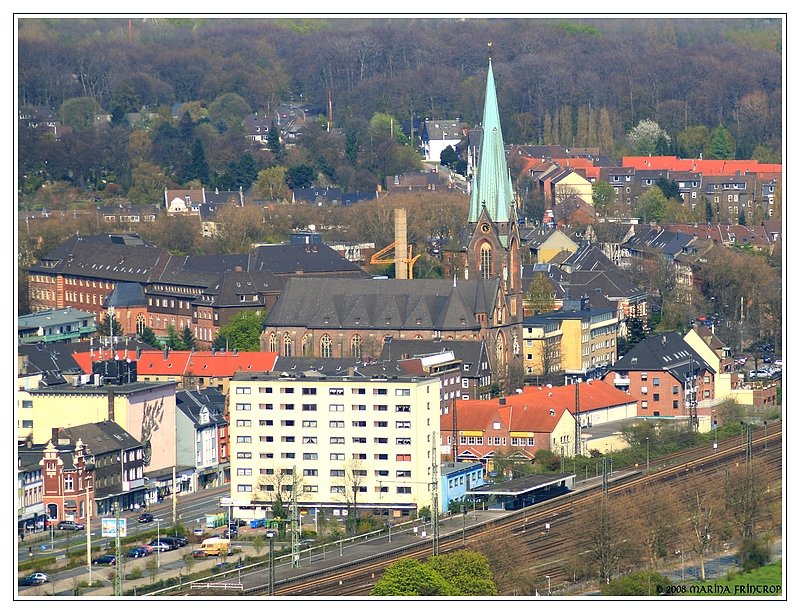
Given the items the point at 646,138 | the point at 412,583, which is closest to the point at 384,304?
the point at 412,583

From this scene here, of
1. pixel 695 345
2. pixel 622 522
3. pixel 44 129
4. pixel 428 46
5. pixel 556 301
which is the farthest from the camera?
pixel 428 46

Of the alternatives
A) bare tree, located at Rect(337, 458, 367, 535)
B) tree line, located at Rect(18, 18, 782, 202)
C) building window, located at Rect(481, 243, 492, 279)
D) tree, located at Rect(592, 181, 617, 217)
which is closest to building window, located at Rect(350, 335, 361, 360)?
building window, located at Rect(481, 243, 492, 279)

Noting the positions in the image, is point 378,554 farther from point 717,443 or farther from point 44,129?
point 44,129

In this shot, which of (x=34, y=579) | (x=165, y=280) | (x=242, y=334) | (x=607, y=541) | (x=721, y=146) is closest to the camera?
(x=607, y=541)

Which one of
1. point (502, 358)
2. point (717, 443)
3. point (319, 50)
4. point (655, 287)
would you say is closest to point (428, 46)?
point (319, 50)

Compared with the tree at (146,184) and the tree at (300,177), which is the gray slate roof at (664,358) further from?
the tree at (300,177)

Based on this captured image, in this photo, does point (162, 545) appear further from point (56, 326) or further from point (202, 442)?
point (56, 326)

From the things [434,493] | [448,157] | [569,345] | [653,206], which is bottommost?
[434,493]
